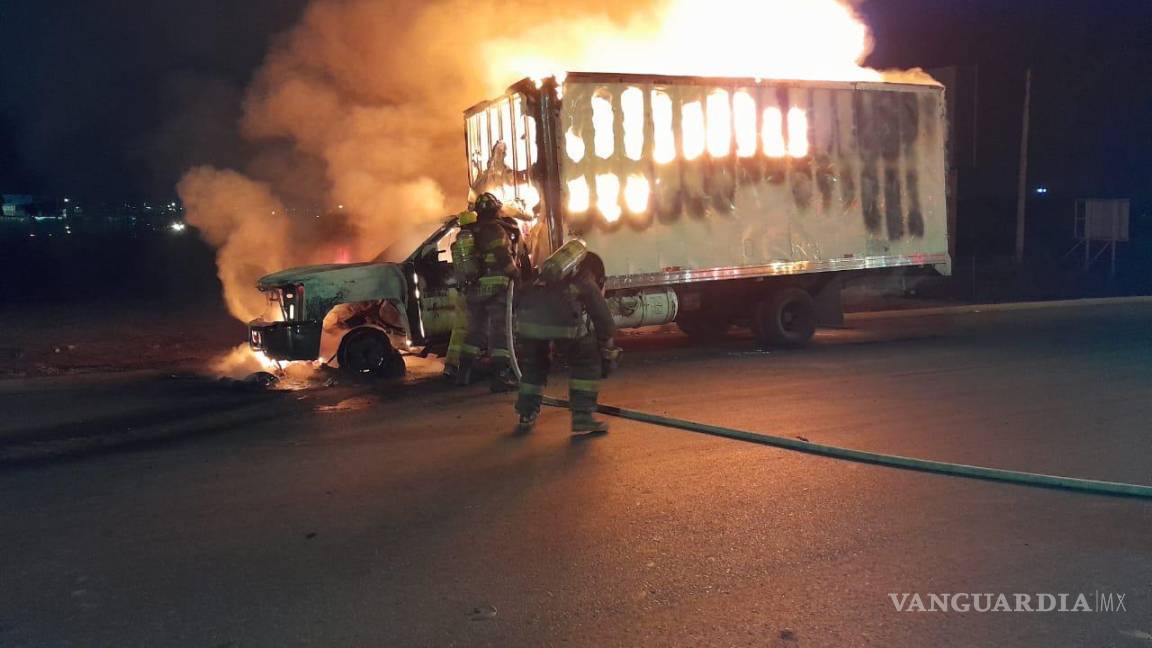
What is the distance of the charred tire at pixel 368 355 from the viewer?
1001 cm

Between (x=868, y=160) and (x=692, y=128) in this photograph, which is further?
(x=868, y=160)

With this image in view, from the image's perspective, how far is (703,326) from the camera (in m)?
12.8

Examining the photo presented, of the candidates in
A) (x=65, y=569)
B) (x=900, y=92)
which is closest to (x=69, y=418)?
(x=65, y=569)

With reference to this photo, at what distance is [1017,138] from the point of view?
26781 mm

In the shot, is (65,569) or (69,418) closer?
(65,569)

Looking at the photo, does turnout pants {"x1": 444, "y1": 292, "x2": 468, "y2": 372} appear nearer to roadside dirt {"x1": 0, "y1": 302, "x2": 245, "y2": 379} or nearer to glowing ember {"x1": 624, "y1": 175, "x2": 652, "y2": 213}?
glowing ember {"x1": 624, "y1": 175, "x2": 652, "y2": 213}

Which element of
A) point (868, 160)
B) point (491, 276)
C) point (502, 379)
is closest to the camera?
point (491, 276)

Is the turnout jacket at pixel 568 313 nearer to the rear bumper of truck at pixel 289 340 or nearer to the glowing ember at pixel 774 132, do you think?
the rear bumper of truck at pixel 289 340

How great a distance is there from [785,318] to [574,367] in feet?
18.6

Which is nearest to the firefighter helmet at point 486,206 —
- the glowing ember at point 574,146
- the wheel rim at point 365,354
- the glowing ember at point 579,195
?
the glowing ember at point 579,195

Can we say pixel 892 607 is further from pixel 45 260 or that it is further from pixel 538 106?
pixel 45 260

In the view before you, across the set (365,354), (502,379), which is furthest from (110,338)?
(502,379)

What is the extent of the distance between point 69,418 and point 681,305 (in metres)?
6.87

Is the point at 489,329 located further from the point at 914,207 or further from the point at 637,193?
the point at 914,207
